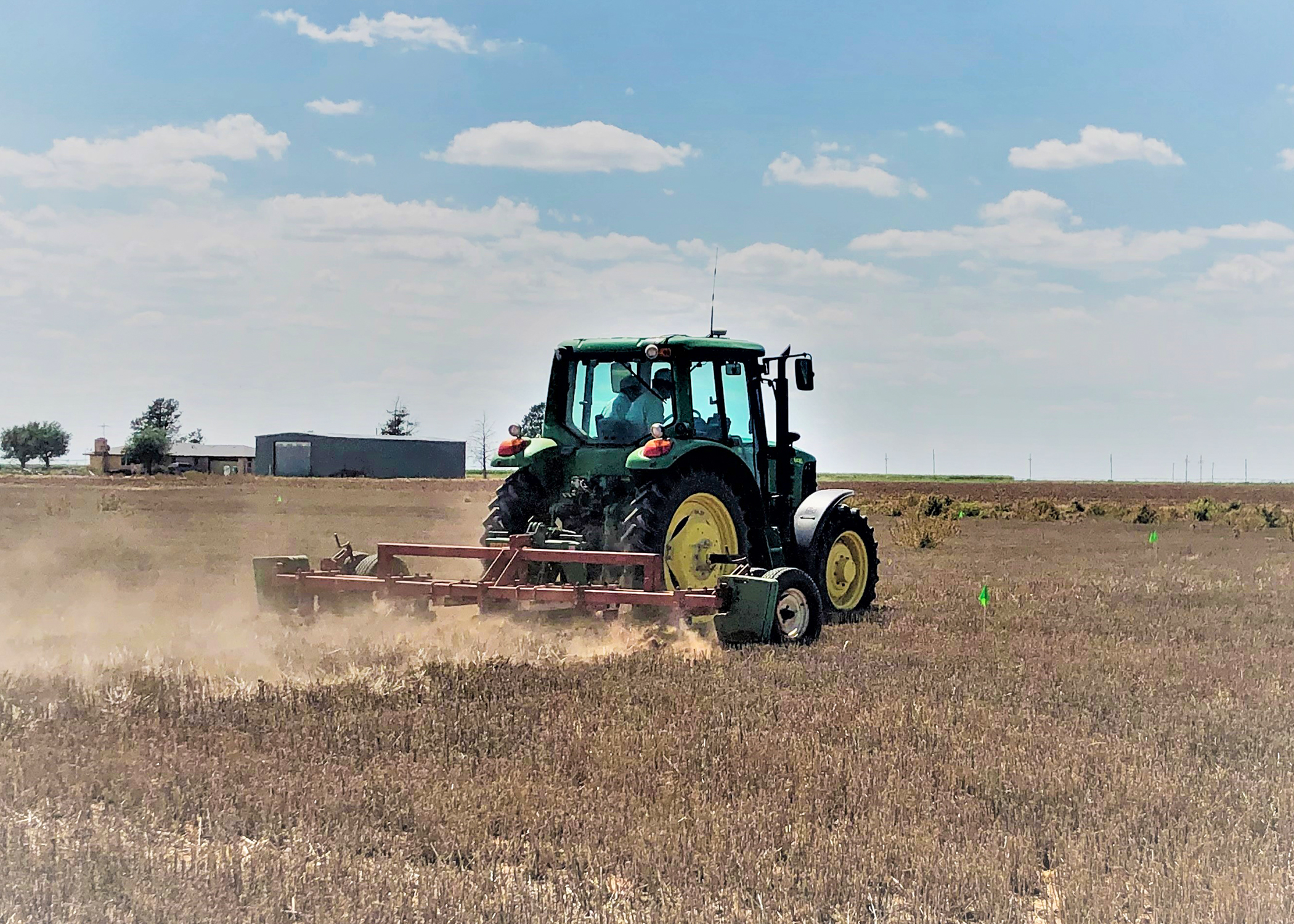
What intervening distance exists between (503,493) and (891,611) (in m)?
4.29

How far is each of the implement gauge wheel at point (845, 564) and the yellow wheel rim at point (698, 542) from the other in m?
1.36

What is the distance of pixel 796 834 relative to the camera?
529cm

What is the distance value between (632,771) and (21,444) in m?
106

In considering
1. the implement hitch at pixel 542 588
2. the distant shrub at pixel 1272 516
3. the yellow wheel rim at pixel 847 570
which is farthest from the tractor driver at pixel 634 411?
the distant shrub at pixel 1272 516

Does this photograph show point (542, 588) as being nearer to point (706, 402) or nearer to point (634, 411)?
point (634, 411)

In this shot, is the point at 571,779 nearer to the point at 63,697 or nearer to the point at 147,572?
the point at 63,697

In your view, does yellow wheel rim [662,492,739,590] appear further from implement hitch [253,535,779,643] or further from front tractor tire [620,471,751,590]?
implement hitch [253,535,779,643]

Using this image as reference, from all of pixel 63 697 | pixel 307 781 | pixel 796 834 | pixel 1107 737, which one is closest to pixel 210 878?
pixel 307 781

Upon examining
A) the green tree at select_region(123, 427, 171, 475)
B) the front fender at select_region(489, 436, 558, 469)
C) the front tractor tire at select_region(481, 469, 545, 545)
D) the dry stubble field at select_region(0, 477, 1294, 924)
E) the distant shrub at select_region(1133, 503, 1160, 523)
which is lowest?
the dry stubble field at select_region(0, 477, 1294, 924)

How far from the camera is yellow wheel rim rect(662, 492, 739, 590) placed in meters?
10.7

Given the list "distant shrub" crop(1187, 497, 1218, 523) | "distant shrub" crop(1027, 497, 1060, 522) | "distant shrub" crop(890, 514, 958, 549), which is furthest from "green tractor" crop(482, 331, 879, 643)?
"distant shrub" crop(1187, 497, 1218, 523)

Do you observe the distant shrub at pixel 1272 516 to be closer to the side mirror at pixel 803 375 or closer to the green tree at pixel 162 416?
the side mirror at pixel 803 375

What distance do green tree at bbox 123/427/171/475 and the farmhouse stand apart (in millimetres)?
556

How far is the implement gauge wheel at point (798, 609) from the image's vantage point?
10.4 metres
